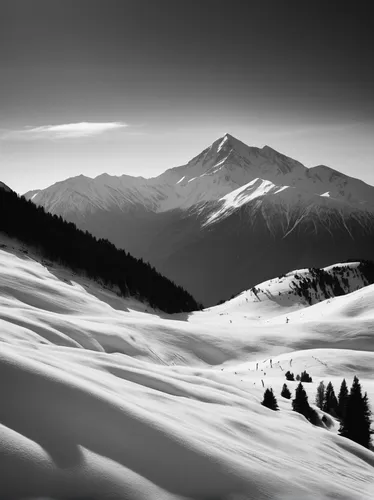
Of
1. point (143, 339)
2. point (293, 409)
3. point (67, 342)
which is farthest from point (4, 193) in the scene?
point (293, 409)

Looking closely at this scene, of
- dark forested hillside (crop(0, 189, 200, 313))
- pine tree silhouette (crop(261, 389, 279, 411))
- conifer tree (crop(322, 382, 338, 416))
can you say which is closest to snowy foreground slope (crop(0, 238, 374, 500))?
pine tree silhouette (crop(261, 389, 279, 411))

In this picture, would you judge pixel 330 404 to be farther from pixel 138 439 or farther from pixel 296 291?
pixel 296 291

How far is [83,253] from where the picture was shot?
72188 mm

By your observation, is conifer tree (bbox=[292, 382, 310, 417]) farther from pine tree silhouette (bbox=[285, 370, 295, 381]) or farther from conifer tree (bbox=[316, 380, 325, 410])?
pine tree silhouette (bbox=[285, 370, 295, 381])

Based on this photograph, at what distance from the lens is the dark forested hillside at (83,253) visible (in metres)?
67.2

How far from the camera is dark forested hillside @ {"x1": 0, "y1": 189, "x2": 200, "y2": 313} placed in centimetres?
6719

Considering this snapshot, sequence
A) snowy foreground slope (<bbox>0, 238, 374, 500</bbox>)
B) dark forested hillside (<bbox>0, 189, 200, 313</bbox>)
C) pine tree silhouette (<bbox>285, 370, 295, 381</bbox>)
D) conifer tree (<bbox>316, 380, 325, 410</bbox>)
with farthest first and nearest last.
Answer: dark forested hillside (<bbox>0, 189, 200, 313</bbox>) → pine tree silhouette (<bbox>285, 370, 295, 381</bbox>) → conifer tree (<bbox>316, 380, 325, 410</bbox>) → snowy foreground slope (<bbox>0, 238, 374, 500</bbox>)

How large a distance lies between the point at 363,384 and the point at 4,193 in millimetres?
71798

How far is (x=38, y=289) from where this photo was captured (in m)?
41.3

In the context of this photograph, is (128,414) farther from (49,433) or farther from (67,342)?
(67,342)

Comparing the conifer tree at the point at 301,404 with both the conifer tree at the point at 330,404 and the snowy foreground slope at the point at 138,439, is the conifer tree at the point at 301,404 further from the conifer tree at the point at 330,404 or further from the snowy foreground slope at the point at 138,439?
the conifer tree at the point at 330,404

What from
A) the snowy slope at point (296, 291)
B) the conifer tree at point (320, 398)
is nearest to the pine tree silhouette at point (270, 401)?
the conifer tree at point (320, 398)

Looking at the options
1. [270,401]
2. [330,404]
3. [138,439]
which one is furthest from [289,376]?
[138,439]

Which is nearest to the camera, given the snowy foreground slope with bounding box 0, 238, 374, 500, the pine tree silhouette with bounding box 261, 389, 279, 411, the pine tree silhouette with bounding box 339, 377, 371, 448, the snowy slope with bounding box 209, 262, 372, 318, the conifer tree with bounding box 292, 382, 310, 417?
the snowy foreground slope with bounding box 0, 238, 374, 500
